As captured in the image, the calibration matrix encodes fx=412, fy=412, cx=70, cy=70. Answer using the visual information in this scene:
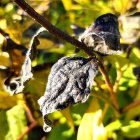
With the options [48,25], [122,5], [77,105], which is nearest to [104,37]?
[48,25]

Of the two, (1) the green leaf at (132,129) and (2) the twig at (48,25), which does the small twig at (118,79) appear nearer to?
(1) the green leaf at (132,129)

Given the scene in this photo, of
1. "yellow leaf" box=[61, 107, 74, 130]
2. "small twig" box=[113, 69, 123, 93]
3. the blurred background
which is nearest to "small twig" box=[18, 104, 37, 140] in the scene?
the blurred background

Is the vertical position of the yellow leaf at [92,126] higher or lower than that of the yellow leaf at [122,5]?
lower

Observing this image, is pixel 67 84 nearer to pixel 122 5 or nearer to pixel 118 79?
pixel 118 79

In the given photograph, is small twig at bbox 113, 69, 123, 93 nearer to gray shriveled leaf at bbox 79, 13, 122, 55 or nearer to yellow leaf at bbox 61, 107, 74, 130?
yellow leaf at bbox 61, 107, 74, 130

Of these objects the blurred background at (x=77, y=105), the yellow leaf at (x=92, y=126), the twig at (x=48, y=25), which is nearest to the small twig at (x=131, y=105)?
the blurred background at (x=77, y=105)

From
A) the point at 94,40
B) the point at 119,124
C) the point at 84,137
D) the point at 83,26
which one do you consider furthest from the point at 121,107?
the point at 94,40

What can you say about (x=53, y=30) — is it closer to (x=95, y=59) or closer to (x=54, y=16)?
(x=95, y=59)
